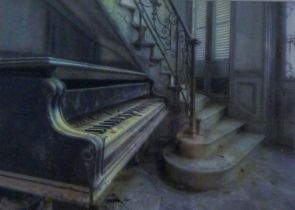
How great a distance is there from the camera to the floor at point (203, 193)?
6.75ft

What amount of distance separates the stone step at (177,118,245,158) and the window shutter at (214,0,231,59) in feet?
4.95

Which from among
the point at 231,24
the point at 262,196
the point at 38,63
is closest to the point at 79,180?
the point at 38,63

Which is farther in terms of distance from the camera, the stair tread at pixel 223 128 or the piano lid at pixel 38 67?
the stair tread at pixel 223 128

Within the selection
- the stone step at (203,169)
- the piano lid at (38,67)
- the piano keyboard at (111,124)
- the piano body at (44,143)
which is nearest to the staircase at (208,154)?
the stone step at (203,169)

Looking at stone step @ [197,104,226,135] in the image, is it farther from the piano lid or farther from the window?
the piano lid

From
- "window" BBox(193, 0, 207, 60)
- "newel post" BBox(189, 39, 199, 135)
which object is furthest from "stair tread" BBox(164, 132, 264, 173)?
"window" BBox(193, 0, 207, 60)

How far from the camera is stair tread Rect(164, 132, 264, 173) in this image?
7.75 ft

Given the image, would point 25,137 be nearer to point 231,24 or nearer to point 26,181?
point 26,181

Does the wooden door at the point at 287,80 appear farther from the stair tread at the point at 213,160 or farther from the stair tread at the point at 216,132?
the stair tread at the point at 213,160

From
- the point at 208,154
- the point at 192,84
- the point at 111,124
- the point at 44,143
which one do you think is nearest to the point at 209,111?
the point at 192,84

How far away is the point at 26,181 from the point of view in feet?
2.26

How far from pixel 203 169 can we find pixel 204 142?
333 mm

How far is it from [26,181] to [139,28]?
233cm

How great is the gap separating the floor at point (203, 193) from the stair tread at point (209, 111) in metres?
0.77
